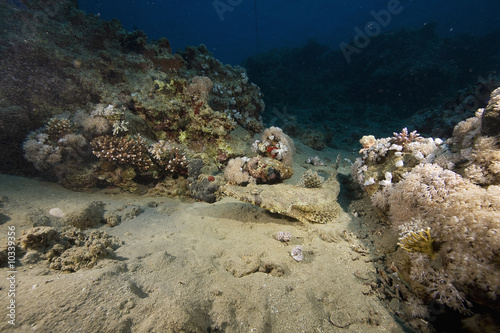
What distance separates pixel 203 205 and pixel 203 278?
8.29 ft

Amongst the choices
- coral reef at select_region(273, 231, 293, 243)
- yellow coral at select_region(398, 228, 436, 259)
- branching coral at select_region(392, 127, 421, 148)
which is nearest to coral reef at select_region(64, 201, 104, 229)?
coral reef at select_region(273, 231, 293, 243)

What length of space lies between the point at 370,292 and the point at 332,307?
702mm

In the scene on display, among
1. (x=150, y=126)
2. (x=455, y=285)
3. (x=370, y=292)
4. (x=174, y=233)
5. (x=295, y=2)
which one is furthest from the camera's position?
(x=295, y=2)

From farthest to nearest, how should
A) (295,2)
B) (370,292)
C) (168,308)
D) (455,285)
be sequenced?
(295,2), (370,292), (455,285), (168,308)

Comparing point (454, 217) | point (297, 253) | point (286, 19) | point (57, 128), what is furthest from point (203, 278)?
point (286, 19)

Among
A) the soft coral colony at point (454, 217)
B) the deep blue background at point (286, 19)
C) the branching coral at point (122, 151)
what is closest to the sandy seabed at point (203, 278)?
the soft coral colony at point (454, 217)

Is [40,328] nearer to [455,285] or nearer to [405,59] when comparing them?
[455,285]

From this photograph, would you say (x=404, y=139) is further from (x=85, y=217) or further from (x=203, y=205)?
(x=85, y=217)

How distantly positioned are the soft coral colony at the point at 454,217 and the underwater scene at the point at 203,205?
0.06 feet

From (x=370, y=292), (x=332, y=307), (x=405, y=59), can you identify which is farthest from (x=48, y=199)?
(x=405, y=59)

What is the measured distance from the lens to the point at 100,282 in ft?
7.07

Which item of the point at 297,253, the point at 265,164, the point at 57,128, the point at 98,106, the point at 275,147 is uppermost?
the point at 98,106

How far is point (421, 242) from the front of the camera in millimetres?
2705

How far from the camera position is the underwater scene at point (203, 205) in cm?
222
